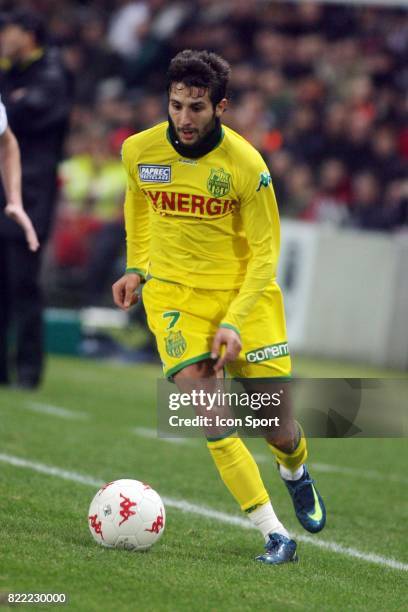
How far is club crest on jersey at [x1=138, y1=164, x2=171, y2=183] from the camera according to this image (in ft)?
17.1

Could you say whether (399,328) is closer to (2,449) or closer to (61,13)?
(2,449)

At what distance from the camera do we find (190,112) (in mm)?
4980

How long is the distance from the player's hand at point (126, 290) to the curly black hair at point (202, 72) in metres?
0.87

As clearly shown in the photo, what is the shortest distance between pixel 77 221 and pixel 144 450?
307 inches

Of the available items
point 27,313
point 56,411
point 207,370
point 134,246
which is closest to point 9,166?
point 134,246

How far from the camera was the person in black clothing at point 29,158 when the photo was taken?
9.73 meters

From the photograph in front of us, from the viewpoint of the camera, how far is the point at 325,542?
5.86m

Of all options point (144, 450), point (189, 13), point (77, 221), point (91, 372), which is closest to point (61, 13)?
point (189, 13)

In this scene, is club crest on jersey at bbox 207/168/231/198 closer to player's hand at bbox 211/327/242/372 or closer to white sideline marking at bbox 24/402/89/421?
player's hand at bbox 211/327/242/372

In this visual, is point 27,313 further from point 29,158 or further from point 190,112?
point 190,112

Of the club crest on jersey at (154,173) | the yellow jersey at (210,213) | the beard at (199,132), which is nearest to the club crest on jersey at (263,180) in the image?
the yellow jersey at (210,213)

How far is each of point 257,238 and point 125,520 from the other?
1.26 meters

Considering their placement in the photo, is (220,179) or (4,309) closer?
(220,179)

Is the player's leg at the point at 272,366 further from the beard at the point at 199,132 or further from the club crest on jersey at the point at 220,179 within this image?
the beard at the point at 199,132
